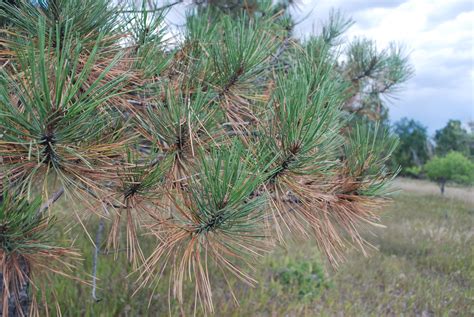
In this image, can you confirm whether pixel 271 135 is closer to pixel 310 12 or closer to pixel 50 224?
pixel 50 224

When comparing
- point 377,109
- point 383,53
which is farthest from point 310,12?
point 377,109

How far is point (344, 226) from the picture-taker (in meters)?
1.48

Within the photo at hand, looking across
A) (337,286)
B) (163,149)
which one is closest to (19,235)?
(163,149)

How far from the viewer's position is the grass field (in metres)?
2.94

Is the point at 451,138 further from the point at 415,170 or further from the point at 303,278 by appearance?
the point at 303,278

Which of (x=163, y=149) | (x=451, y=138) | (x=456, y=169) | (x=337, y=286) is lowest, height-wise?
(x=337, y=286)

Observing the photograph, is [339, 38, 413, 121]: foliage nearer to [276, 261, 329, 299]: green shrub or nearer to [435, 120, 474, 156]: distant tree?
[276, 261, 329, 299]: green shrub

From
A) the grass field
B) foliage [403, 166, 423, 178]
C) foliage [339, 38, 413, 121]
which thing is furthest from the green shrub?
foliage [403, 166, 423, 178]

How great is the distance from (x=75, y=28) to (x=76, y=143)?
475mm

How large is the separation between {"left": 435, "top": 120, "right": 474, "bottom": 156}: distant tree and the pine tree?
640 inches

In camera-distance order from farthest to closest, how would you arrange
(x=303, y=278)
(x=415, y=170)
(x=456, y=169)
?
(x=415, y=170), (x=456, y=169), (x=303, y=278)

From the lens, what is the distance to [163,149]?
1.30 meters

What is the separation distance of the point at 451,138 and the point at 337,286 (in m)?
19.2

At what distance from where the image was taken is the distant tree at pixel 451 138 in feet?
56.5
